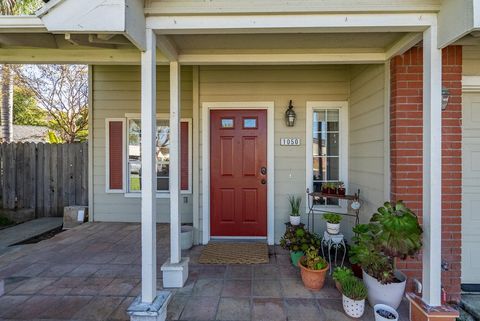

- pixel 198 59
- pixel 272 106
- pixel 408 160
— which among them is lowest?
pixel 408 160

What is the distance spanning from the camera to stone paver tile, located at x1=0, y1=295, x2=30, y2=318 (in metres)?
2.29

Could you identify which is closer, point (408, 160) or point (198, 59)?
point (408, 160)

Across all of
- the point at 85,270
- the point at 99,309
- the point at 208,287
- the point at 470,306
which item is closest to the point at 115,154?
the point at 85,270

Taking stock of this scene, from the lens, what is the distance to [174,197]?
273 cm

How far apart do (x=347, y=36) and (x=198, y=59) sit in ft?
4.69

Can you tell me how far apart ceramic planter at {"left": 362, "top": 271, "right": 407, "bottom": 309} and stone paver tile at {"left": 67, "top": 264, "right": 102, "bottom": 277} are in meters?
2.77

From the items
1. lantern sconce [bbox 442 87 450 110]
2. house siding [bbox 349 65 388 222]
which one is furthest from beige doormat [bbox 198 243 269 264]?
lantern sconce [bbox 442 87 450 110]

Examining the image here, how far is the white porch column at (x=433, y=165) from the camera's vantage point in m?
2.05

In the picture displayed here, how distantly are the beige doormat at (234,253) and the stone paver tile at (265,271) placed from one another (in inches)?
4.3

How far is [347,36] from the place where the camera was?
2467 mm

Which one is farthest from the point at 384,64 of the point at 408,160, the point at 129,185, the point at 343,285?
the point at 129,185

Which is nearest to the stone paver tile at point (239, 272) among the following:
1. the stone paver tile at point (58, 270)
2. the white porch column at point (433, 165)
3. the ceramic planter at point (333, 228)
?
the ceramic planter at point (333, 228)

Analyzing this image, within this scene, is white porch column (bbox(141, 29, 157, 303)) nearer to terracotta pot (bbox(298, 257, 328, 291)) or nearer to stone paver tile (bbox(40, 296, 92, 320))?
stone paver tile (bbox(40, 296, 92, 320))

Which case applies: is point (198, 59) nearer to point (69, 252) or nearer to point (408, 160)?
point (408, 160)
